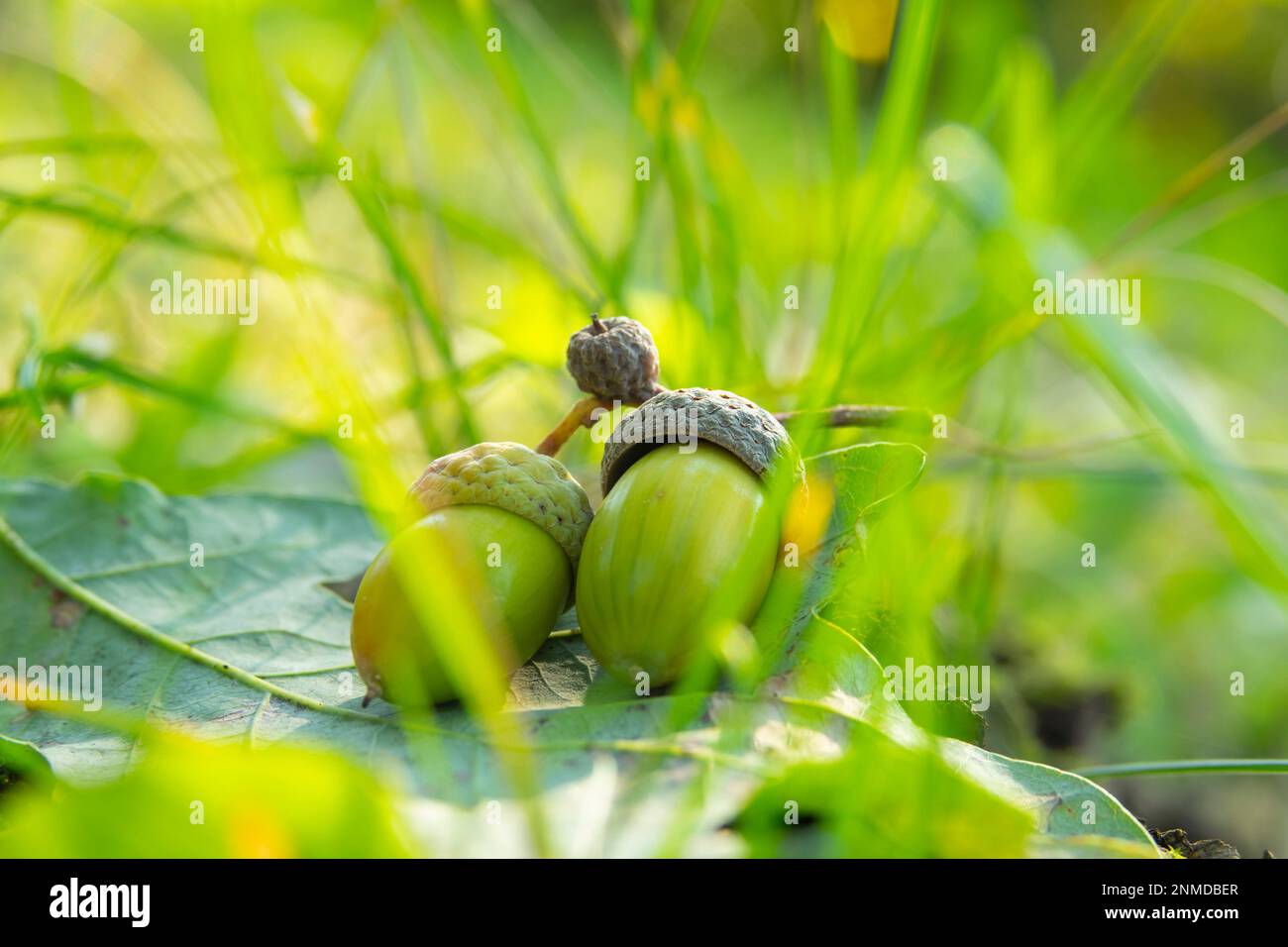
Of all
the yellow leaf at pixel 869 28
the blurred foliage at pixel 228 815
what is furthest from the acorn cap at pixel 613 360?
the yellow leaf at pixel 869 28

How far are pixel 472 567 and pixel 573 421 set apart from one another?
0.62 feet

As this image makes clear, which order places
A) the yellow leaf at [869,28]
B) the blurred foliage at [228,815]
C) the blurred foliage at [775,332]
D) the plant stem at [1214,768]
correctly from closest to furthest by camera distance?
the blurred foliage at [228,815]
the plant stem at [1214,768]
the blurred foliage at [775,332]
the yellow leaf at [869,28]

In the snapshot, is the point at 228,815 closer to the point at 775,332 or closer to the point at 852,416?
the point at 852,416

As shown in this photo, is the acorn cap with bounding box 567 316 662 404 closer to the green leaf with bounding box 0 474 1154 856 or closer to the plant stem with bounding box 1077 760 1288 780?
the green leaf with bounding box 0 474 1154 856

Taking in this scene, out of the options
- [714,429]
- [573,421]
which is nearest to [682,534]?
[714,429]

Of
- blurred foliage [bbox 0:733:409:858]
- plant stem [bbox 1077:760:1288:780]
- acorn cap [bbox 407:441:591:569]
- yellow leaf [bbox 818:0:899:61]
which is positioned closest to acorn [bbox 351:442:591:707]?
acorn cap [bbox 407:441:591:569]

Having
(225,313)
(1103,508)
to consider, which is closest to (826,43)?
(1103,508)

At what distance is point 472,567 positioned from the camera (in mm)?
646

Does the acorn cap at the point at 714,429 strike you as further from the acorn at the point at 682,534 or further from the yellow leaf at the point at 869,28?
the yellow leaf at the point at 869,28

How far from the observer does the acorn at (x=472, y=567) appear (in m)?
0.61

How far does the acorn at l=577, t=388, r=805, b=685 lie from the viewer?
0.61m

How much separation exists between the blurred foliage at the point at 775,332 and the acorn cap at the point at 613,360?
0.15 meters
